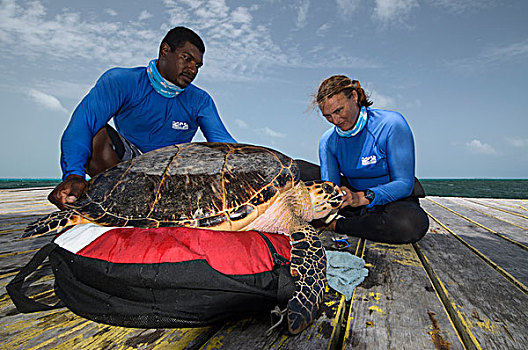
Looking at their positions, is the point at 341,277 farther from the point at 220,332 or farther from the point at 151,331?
the point at 151,331

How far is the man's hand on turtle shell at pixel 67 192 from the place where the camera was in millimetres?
2002

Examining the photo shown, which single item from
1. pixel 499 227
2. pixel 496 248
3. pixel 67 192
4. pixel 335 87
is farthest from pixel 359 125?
pixel 67 192

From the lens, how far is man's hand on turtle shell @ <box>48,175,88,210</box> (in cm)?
200

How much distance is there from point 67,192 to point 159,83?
1852mm

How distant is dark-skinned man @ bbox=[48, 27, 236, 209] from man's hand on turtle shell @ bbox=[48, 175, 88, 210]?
20cm

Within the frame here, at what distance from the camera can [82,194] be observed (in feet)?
6.82

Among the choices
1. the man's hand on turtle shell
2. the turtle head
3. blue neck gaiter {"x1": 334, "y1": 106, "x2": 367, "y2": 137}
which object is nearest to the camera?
the man's hand on turtle shell

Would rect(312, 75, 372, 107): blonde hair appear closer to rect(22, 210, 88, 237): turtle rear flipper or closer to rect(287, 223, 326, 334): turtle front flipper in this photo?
rect(287, 223, 326, 334): turtle front flipper

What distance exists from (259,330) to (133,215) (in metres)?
1.23

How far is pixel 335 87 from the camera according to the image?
287 centimetres

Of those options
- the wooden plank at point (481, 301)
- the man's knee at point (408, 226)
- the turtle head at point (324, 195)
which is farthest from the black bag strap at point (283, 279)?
the man's knee at point (408, 226)

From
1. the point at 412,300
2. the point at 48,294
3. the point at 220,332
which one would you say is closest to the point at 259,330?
the point at 220,332

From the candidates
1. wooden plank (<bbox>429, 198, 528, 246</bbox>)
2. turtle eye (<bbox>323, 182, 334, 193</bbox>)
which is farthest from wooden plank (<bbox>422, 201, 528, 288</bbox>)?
turtle eye (<bbox>323, 182, 334, 193</bbox>)

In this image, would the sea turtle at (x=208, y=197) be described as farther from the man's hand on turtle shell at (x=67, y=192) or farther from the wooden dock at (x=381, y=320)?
the wooden dock at (x=381, y=320)
